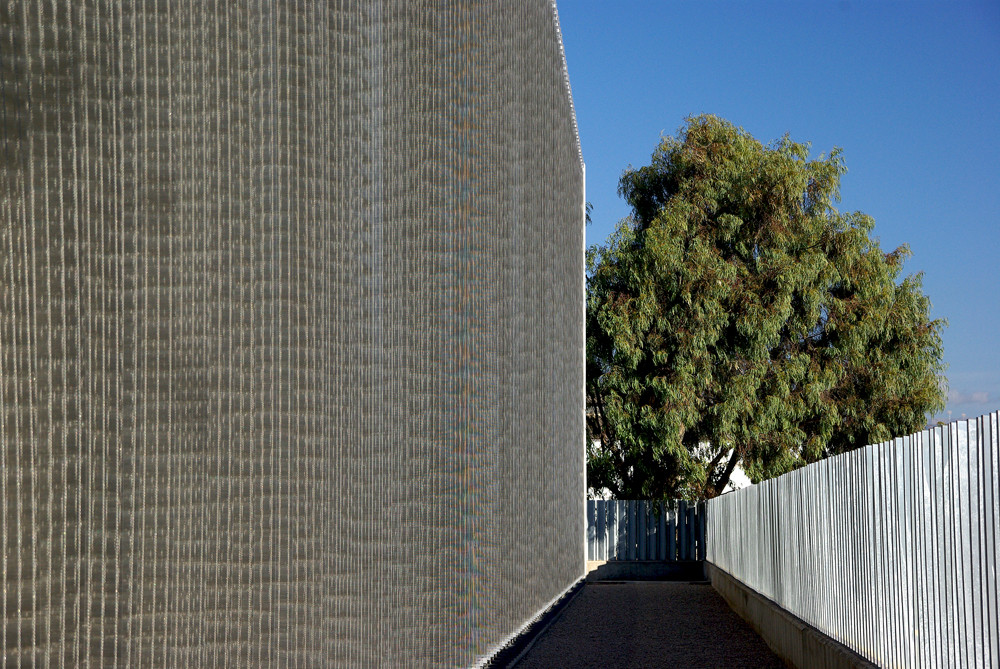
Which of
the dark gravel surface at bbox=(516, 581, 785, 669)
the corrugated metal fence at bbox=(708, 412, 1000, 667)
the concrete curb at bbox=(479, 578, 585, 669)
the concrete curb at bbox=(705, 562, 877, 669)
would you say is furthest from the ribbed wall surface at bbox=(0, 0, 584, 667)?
the dark gravel surface at bbox=(516, 581, 785, 669)

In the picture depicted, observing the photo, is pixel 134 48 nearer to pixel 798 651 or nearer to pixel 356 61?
pixel 356 61

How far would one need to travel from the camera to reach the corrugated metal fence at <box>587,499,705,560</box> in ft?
89.6

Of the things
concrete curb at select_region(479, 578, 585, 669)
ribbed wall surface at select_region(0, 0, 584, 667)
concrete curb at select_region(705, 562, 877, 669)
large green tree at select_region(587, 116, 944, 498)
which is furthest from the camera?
large green tree at select_region(587, 116, 944, 498)

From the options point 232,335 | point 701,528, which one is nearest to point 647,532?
point 701,528

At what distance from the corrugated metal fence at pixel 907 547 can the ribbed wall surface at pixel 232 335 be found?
2.62 m

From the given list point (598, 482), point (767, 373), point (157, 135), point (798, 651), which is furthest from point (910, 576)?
point (598, 482)

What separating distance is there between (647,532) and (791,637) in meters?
17.7

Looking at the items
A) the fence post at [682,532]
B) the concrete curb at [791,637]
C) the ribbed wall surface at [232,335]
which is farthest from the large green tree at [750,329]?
the ribbed wall surface at [232,335]

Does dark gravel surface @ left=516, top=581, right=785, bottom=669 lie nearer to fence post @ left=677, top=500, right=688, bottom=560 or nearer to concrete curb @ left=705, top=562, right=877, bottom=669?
concrete curb @ left=705, top=562, right=877, bottom=669

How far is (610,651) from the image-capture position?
11305 mm

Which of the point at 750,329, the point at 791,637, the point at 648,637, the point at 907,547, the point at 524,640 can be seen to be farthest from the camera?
the point at 750,329

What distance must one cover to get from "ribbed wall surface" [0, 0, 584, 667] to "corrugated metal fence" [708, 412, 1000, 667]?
2617 mm

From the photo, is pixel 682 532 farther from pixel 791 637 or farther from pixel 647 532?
pixel 791 637

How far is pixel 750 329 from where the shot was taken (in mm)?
26688
